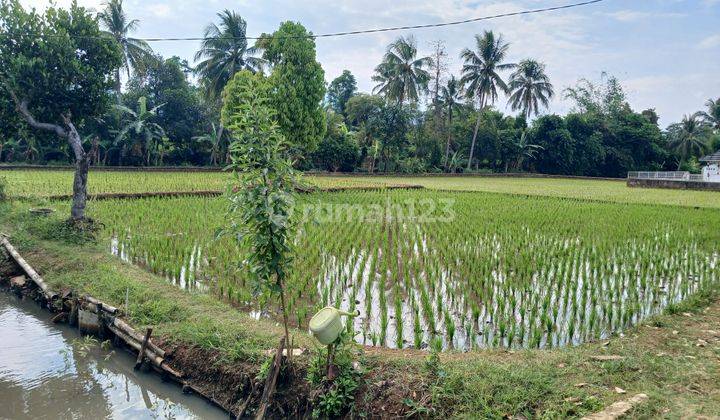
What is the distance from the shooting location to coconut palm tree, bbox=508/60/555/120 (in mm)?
35406

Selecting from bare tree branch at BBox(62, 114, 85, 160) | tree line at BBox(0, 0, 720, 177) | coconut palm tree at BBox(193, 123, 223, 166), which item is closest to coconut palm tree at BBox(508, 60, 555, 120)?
tree line at BBox(0, 0, 720, 177)

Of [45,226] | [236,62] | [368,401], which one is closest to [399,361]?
[368,401]

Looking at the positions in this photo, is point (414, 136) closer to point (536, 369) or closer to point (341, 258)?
point (341, 258)

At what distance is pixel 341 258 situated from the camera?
764 centimetres

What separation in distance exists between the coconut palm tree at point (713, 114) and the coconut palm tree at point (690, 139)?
5.19 m

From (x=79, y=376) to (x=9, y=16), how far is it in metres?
7.51

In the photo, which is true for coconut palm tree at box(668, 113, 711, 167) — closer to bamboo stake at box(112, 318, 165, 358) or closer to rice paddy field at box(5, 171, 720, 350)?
rice paddy field at box(5, 171, 720, 350)

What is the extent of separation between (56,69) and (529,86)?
110ft

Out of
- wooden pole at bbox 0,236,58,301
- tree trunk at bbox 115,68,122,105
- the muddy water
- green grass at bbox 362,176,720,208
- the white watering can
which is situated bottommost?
the muddy water

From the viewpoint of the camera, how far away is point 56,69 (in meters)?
8.66

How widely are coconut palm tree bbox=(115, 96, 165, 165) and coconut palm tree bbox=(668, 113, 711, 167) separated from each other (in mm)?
38156

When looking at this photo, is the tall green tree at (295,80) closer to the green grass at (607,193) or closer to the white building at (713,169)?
the green grass at (607,193)

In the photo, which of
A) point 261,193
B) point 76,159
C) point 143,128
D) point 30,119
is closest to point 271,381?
point 261,193

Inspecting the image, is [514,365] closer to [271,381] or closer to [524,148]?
[271,381]
